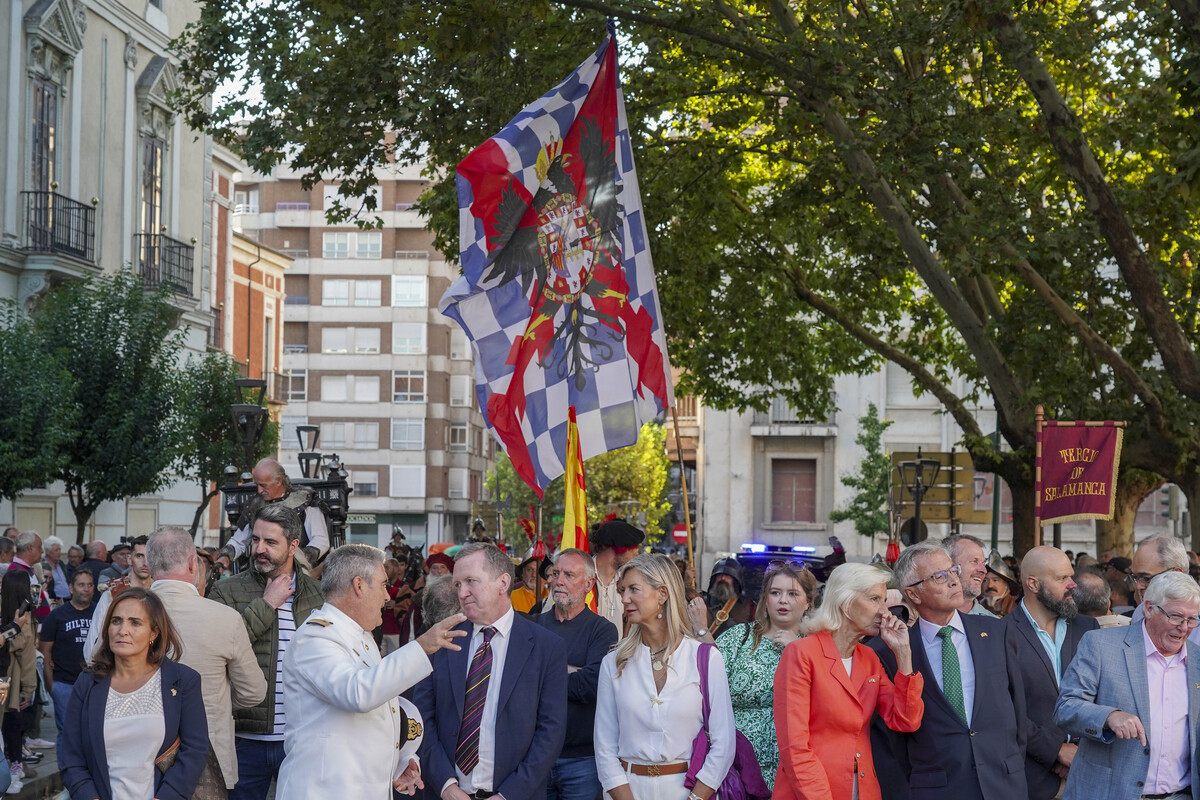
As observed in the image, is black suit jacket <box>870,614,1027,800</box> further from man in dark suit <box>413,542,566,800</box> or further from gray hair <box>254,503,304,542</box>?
gray hair <box>254,503,304,542</box>

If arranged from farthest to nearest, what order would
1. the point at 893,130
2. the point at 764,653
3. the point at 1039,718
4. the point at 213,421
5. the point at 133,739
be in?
1. the point at 213,421
2. the point at 893,130
3. the point at 1039,718
4. the point at 764,653
5. the point at 133,739

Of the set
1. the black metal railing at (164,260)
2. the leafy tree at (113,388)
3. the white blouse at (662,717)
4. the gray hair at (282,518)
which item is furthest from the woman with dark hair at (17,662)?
the black metal railing at (164,260)

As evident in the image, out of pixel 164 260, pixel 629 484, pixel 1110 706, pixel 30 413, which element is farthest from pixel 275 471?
pixel 629 484

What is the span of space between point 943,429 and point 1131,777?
159 ft

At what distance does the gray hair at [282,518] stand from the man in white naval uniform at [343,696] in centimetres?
186

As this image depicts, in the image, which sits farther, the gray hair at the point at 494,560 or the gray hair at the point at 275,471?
the gray hair at the point at 275,471

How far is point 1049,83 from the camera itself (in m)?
16.2

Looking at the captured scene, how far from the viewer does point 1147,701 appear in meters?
6.61

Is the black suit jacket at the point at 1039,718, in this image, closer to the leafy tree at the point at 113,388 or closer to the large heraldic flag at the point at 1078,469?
the large heraldic flag at the point at 1078,469

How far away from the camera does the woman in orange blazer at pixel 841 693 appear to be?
256 inches

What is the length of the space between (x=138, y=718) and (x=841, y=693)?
2936mm

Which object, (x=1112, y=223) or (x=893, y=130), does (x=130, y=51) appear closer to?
(x=893, y=130)

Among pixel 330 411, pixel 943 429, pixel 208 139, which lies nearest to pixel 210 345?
pixel 208 139

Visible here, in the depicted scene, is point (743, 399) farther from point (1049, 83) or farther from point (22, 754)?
point (22, 754)
